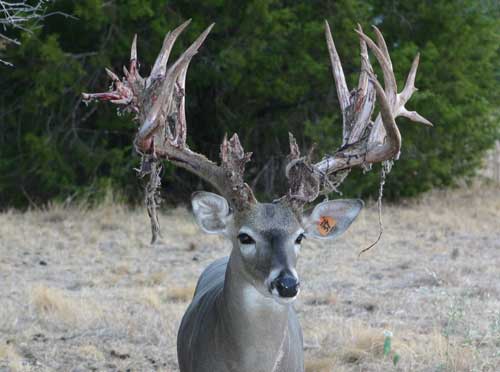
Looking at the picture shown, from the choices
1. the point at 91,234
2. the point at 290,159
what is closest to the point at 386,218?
the point at 91,234

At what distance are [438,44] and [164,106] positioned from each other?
9.35 metres

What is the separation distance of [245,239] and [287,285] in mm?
471

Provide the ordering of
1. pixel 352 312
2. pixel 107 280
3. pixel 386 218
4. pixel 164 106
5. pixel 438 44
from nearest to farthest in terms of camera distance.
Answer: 1. pixel 164 106
2. pixel 352 312
3. pixel 107 280
4. pixel 386 218
5. pixel 438 44

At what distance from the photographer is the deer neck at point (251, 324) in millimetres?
4465

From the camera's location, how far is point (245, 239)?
4480 mm

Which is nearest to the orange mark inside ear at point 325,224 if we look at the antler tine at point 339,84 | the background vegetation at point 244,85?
the antler tine at point 339,84

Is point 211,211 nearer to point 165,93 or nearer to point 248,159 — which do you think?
point 248,159

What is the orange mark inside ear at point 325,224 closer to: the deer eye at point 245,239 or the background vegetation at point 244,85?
the deer eye at point 245,239

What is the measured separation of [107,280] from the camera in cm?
894

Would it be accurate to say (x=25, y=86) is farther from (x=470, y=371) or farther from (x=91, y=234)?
(x=470, y=371)

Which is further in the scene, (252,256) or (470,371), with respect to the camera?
(470,371)

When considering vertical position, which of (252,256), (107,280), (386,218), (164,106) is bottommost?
(386,218)

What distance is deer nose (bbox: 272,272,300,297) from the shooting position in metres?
4.08

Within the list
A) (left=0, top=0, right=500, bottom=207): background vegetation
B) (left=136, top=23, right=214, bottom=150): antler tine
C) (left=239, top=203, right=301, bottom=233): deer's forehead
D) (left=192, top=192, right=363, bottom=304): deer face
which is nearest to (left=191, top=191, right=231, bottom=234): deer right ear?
(left=192, top=192, right=363, bottom=304): deer face
